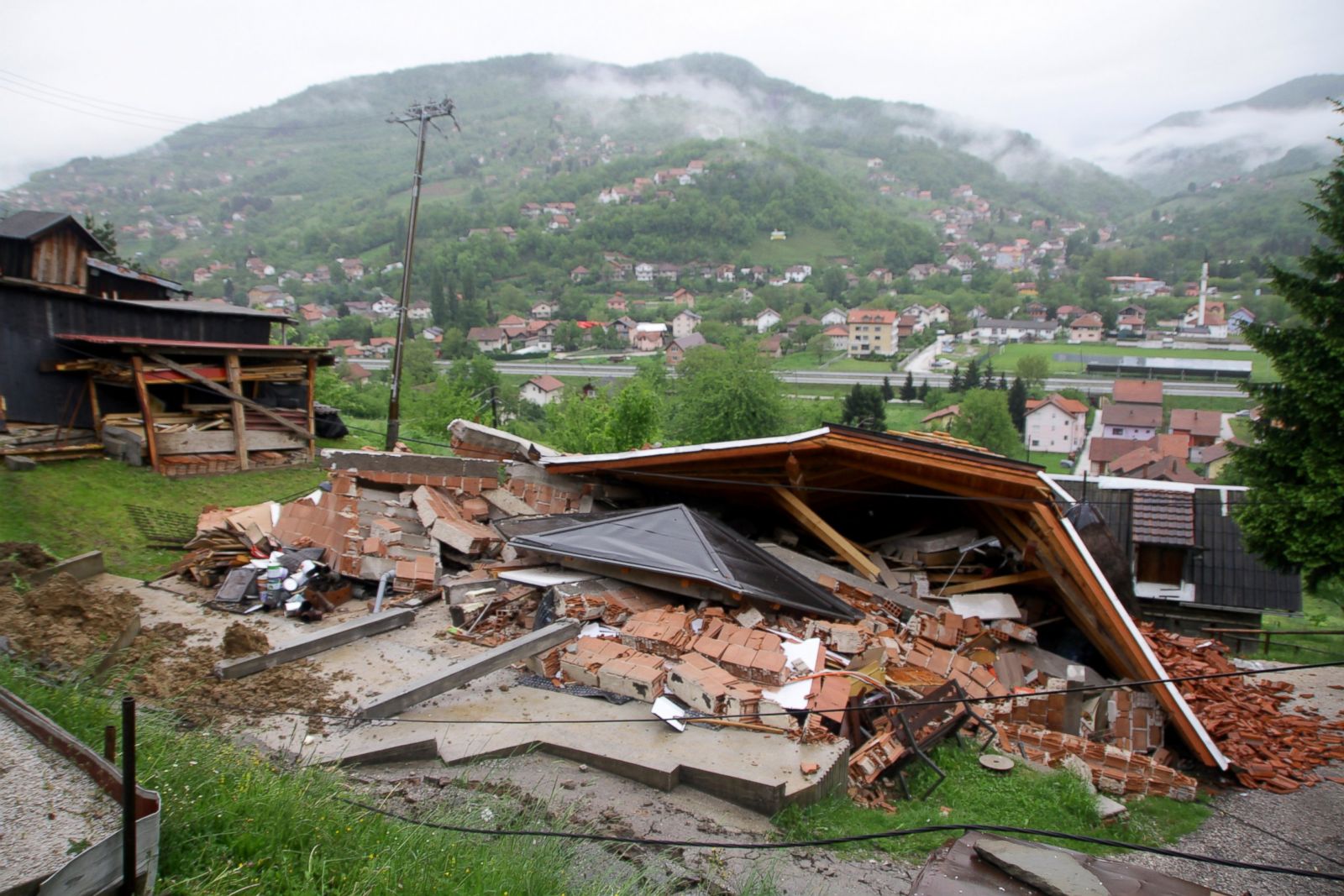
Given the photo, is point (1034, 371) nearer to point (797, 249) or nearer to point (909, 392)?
point (909, 392)

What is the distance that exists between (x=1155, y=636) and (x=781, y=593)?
6.65 m

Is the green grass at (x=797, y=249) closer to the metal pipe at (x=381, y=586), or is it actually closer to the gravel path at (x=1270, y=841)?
the metal pipe at (x=381, y=586)

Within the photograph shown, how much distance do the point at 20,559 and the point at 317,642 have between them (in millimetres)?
3988

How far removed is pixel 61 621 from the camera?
22.8 ft

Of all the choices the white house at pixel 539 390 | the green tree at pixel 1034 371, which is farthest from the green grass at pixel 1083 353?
the white house at pixel 539 390

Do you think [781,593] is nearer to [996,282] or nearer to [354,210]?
[996,282]

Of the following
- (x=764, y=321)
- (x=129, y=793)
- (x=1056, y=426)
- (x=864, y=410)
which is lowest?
(x=1056, y=426)

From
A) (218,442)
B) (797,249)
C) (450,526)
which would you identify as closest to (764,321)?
(797,249)

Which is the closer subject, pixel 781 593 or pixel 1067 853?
A: pixel 1067 853

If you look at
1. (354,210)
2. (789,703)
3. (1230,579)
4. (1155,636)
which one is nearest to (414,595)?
(789,703)

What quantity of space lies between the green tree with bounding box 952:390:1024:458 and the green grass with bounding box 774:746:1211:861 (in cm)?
5297

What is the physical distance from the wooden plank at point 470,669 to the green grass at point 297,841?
1330 millimetres

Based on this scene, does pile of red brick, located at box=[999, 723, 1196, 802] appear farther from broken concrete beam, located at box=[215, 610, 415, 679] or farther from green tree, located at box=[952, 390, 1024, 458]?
green tree, located at box=[952, 390, 1024, 458]

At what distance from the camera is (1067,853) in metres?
4.88
